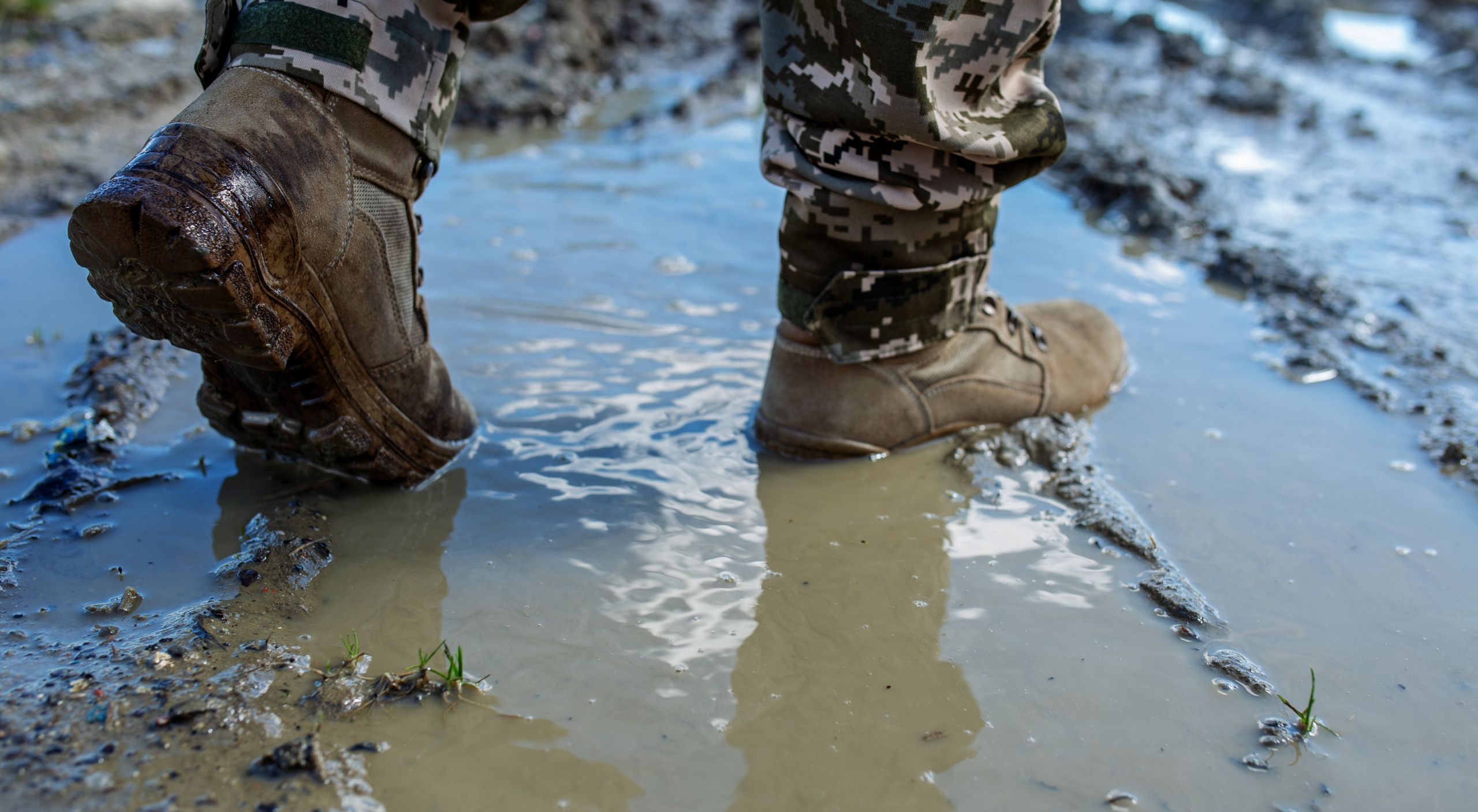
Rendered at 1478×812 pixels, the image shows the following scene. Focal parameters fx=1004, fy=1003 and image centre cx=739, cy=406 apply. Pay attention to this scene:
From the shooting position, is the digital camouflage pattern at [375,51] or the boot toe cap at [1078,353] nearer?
the digital camouflage pattern at [375,51]

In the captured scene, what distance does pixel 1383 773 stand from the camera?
123cm

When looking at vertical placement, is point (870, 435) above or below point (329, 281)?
below

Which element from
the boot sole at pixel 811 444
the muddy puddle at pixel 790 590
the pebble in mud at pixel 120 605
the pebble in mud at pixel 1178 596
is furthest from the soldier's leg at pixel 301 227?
the pebble in mud at pixel 1178 596

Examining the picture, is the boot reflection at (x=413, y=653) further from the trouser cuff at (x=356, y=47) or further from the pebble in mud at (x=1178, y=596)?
the pebble in mud at (x=1178, y=596)

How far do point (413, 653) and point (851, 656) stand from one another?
Result: 0.60 meters

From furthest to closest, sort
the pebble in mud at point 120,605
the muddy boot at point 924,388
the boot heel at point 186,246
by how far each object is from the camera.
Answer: the muddy boot at point 924,388
the pebble in mud at point 120,605
the boot heel at point 186,246

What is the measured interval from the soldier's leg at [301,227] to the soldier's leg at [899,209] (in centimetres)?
55

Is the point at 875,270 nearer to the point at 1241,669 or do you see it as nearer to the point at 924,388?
the point at 924,388

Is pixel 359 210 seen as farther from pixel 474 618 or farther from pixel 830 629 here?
pixel 830 629

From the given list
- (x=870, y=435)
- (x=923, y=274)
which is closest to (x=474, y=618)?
(x=870, y=435)

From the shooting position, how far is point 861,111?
5.42 feet

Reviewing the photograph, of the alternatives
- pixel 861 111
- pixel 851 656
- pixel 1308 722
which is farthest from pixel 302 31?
pixel 1308 722

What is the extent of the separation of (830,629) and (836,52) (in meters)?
0.93

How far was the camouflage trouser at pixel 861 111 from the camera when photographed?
151 cm
